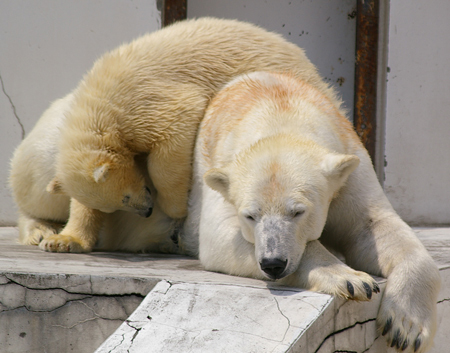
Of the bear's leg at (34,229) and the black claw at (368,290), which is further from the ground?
the black claw at (368,290)

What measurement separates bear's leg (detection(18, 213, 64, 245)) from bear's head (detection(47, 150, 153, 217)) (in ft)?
2.38

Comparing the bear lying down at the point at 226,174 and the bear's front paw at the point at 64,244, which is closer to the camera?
the bear lying down at the point at 226,174

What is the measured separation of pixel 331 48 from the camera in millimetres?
5785

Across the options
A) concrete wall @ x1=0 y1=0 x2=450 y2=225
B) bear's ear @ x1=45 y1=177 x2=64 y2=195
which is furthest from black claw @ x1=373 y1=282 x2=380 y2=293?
concrete wall @ x1=0 y1=0 x2=450 y2=225

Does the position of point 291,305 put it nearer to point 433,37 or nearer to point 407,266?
point 407,266

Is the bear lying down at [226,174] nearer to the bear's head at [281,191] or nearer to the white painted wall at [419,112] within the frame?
the bear's head at [281,191]

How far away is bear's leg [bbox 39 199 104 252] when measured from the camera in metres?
3.40

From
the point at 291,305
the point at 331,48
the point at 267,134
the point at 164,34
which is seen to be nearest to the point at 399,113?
the point at 331,48

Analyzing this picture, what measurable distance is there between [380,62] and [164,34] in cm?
243

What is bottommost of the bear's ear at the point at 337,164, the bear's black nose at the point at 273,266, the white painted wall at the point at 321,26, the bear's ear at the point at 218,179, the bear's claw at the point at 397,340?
the bear's claw at the point at 397,340

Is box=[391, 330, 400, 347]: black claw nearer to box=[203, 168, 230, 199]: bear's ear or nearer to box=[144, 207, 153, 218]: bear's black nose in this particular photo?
box=[203, 168, 230, 199]: bear's ear

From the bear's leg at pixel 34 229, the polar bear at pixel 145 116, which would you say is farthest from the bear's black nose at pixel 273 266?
the bear's leg at pixel 34 229

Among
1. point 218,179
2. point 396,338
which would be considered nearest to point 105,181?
point 218,179

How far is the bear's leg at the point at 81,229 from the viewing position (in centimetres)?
340
